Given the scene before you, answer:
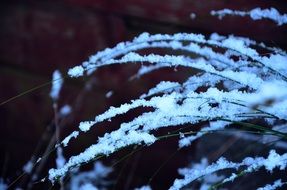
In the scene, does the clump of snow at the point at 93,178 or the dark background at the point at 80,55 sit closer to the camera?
the dark background at the point at 80,55

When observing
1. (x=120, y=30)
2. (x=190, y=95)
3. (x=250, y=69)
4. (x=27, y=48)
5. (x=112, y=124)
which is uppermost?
(x=27, y=48)

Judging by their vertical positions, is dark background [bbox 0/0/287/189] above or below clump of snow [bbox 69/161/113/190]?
above

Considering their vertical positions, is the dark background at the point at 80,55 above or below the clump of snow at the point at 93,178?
above

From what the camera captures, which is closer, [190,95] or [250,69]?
[190,95]

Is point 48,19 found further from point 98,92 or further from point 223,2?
point 223,2

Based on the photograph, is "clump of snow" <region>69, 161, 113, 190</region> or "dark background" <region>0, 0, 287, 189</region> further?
"clump of snow" <region>69, 161, 113, 190</region>

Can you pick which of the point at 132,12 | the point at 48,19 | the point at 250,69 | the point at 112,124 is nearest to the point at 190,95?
the point at 250,69

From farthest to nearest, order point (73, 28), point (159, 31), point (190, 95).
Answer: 1. point (73, 28)
2. point (159, 31)
3. point (190, 95)

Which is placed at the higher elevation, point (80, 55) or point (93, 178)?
point (80, 55)
